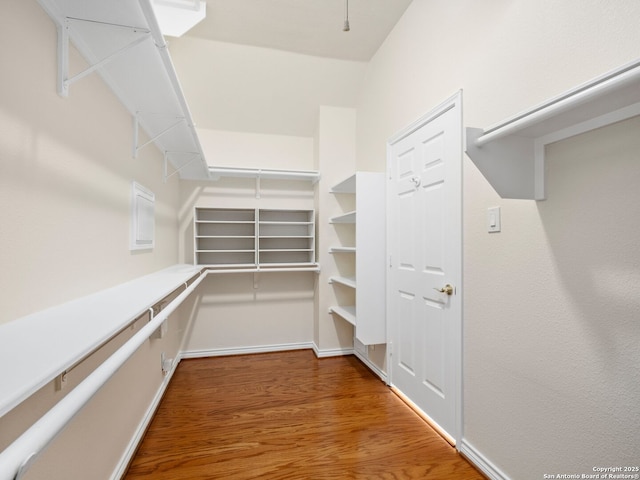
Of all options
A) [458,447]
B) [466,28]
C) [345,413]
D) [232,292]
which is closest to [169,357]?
[232,292]

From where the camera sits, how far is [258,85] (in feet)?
9.48

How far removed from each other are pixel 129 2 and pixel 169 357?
2.53m

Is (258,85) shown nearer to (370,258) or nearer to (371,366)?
(370,258)

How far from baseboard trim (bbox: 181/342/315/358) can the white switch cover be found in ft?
8.12

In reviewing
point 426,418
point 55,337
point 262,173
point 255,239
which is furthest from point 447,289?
point 262,173

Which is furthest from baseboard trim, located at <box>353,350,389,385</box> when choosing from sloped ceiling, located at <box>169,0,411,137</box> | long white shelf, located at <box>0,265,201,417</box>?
sloped ceiling, located at <box>169,0,411,137</box>

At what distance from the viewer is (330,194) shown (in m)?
3.19

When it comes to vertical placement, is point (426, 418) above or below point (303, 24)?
below

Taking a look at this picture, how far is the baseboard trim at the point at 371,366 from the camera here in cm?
254

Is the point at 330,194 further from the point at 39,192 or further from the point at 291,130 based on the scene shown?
the point at 39,192

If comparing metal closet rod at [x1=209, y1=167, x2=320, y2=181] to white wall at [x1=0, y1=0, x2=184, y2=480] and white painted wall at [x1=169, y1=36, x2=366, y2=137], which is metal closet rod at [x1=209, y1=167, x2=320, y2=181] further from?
white wall at [x1=0, y1=0, x2=184, y2=480]

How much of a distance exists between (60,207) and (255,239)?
6.72ft

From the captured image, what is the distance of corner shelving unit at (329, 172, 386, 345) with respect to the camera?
2.47 m

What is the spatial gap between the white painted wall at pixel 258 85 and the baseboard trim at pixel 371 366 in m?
2.53
